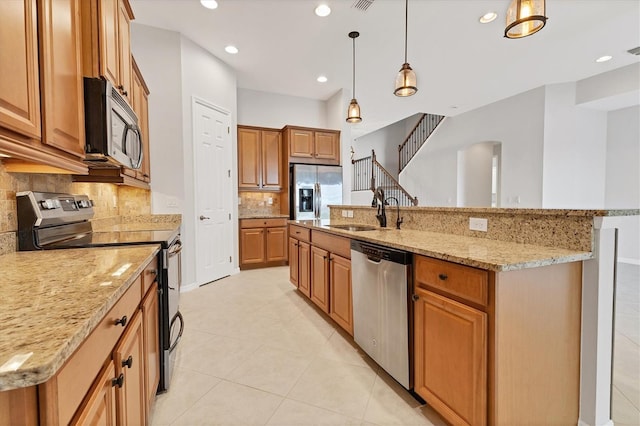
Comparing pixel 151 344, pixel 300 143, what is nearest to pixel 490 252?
pixel 151 344

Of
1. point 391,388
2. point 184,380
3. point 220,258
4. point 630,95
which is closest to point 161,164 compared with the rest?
point 220,258

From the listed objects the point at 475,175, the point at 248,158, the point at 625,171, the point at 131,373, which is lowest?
the point at 131,373

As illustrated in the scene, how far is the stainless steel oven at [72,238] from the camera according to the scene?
1.50 meters

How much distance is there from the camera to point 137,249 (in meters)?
1.51

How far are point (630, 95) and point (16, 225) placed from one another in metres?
7.53

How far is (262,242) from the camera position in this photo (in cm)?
484

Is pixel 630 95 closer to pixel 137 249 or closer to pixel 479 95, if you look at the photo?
pixel 479 95

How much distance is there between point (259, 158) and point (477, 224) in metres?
3.90

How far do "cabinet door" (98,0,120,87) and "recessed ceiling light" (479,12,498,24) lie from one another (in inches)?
142

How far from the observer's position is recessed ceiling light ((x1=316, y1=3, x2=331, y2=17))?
10.0 ft

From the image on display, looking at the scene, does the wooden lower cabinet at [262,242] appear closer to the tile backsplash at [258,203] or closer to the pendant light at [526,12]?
the tile backsplash at [258,203]

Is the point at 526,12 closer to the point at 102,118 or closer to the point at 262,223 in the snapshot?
the point at 102,118

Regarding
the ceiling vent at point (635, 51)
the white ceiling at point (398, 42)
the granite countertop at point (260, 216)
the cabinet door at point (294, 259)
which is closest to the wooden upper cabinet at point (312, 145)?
the white ceiling at point (398, 42)

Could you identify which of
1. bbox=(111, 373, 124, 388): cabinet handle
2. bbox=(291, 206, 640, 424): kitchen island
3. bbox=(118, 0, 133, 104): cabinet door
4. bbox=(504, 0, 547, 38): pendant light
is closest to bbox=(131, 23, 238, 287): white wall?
Result: bbox=(118, 0, 133, 104): cabinet door
